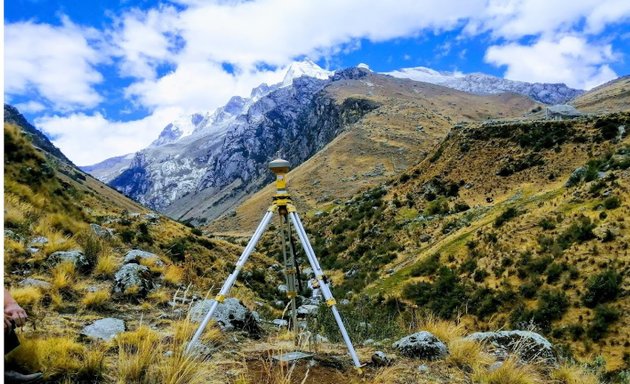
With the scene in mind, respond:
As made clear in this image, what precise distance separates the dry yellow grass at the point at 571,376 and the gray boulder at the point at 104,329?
5.43m

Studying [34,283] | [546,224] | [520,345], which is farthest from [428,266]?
[34,283]

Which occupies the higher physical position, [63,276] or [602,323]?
[63,276]

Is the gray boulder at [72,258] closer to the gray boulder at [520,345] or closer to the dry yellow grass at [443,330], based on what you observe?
the dry yellow grass at [443,330]

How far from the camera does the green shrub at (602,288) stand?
16281 mm

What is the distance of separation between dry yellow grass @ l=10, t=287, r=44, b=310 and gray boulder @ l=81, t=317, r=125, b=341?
3.13 feet

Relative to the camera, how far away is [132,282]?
8.05 metres

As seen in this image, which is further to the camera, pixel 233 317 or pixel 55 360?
pixel 233 317

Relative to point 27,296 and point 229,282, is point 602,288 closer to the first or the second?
point 229,282

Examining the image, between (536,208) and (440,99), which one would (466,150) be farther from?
(440,99)

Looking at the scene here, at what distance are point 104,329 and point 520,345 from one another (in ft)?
17.9

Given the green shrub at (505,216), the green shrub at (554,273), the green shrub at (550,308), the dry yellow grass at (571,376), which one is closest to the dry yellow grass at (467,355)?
the dry yellow grass at (571,376)

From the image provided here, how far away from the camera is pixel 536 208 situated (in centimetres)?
2706

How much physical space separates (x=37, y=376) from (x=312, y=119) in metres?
153

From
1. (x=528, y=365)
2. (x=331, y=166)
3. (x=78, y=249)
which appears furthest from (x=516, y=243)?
(x=331, y=166)
